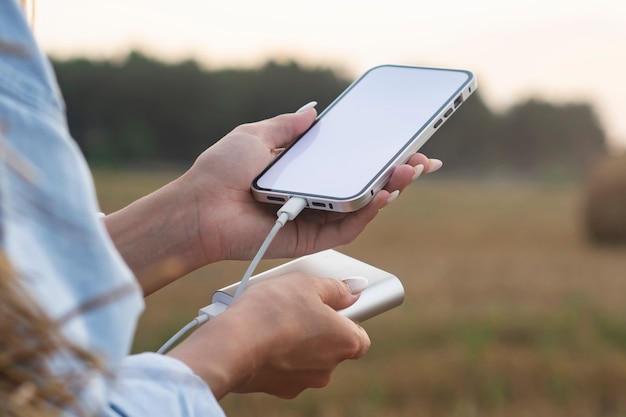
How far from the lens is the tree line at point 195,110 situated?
1480 cm

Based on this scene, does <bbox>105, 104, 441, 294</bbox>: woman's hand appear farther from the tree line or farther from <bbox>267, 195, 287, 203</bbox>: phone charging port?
the tree line

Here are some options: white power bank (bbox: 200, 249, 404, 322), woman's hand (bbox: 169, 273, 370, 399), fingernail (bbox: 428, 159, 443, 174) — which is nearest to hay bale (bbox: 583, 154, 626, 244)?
fingernail (bbox: 428, 159, 443, 174)

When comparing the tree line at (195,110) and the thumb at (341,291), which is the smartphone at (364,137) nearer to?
the thumb at (341,291)

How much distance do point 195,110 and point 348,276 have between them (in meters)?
14.8

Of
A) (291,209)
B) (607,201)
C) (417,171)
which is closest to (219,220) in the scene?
(291,209)

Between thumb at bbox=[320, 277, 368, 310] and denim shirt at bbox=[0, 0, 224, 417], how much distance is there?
469 mm

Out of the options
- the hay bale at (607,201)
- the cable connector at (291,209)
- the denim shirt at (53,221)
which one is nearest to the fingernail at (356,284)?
the cable connector at (291,209)

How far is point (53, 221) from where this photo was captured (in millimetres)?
727

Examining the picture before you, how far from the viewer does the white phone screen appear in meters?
1.57

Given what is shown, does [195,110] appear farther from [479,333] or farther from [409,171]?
[409,171]

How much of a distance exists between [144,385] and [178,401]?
37 mm

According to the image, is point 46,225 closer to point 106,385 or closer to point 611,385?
point 106,385

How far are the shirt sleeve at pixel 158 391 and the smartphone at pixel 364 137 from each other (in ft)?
2.15

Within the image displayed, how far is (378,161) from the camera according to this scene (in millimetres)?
1580
